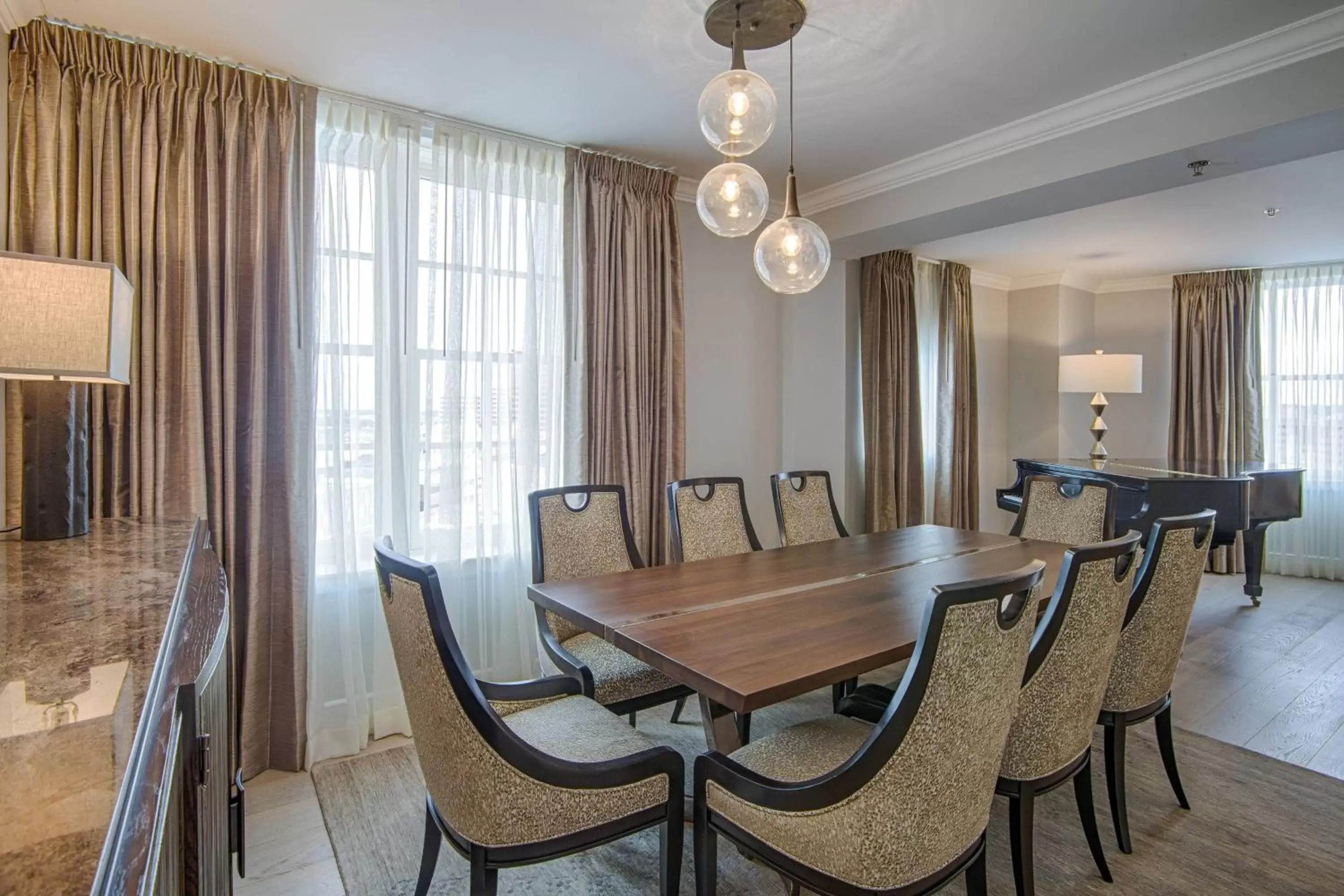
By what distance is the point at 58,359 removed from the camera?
1602 mm

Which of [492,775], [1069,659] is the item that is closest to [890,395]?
[1069,659]

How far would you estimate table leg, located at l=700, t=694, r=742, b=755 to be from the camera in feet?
5.47

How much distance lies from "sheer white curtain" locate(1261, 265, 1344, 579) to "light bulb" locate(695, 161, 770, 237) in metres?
6.05

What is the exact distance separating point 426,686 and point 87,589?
61cm

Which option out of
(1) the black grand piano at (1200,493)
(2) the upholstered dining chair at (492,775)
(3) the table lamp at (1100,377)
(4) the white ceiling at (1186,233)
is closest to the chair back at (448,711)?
(2) the upholstered dining chair at (492,775)

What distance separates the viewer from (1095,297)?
21.4ft

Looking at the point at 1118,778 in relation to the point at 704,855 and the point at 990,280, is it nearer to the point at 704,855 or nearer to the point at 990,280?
the point at 704,855

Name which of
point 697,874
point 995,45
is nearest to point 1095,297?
point 995,45

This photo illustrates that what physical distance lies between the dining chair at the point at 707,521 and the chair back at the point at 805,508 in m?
0.21

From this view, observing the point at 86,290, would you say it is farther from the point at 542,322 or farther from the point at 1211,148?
the point at 1211,148

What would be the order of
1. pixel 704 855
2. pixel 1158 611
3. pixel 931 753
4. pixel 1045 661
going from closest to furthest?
pixel 931 753 → pixel 704 855 → pixel 1045 661 → pixel 1158 611

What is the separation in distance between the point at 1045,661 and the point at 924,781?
607 mm

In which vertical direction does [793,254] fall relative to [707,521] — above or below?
above

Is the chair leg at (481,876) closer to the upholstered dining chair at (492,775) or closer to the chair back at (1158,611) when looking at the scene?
the upholstered dining chair at (492,775)
